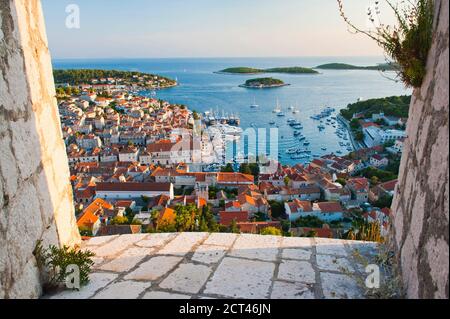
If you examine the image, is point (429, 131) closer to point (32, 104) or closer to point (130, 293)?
point (130, 293)

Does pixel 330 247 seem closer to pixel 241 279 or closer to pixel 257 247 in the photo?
pixel 257 247

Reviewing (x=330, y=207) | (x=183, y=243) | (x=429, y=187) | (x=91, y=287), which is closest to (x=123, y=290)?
(x=91, y=287)

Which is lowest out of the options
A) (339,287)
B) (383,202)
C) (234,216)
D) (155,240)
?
(383,202)

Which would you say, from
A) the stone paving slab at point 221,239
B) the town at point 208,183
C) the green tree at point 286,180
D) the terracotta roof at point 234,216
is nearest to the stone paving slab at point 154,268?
the stone paving slab at point 221,239

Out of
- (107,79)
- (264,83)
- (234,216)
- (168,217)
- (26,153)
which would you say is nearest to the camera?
(26,153)

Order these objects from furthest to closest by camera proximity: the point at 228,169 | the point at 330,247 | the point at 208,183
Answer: the point at 228,169
the point at 208,183
the point at 330,247

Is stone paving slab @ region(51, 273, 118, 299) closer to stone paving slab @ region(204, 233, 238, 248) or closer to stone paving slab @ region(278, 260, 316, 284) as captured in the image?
stone paving slab @ region(204, 233, 238, 248)

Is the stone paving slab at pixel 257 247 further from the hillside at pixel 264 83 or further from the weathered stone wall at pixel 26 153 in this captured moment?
the hillside at pixel 264 83

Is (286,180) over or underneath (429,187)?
underneath
